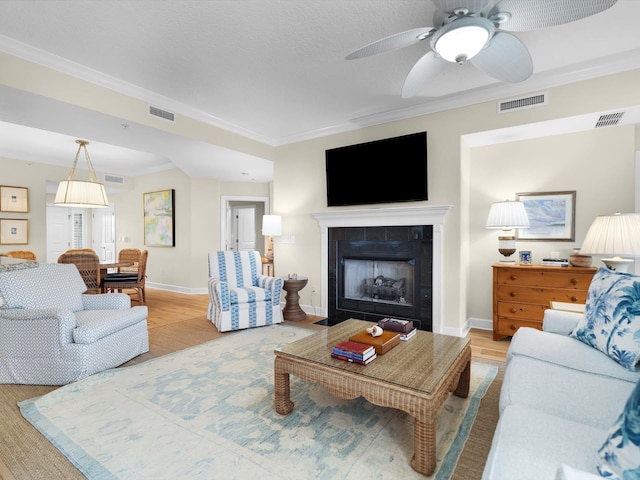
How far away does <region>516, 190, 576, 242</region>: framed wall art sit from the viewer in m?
3.48

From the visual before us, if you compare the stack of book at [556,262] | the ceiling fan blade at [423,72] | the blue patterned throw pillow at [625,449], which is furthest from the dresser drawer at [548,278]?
the blue patterned throw pillow at [625,449]

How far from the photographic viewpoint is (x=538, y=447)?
1.02 m

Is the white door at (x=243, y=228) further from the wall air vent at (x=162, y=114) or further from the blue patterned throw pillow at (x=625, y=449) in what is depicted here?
the blue patterned throw pillow at (x=625, y=449)

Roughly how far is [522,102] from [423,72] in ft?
5.51

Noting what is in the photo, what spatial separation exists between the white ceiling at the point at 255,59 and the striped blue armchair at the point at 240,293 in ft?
5.40

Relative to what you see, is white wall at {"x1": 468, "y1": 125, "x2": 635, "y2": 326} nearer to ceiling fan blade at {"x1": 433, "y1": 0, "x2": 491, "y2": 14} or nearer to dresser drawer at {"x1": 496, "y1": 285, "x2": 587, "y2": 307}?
dresser drawer at {"x1": 496, "y1": 285, "x2": 587, "y2": 307}

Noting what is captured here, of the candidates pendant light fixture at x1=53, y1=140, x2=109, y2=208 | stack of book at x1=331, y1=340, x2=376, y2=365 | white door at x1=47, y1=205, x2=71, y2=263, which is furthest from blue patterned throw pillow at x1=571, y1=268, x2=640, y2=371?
white door at x1=47, y1=205, x2=71, y2=263

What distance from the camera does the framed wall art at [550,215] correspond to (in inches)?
137

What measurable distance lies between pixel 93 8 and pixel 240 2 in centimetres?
102

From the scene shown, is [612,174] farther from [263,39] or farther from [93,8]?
[93,8]

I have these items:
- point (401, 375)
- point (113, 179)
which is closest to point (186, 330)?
point (401, 375)

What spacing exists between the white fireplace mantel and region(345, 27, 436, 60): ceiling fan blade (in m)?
1.98

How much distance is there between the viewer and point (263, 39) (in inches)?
98.7

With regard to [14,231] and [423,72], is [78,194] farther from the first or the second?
[423,72]
